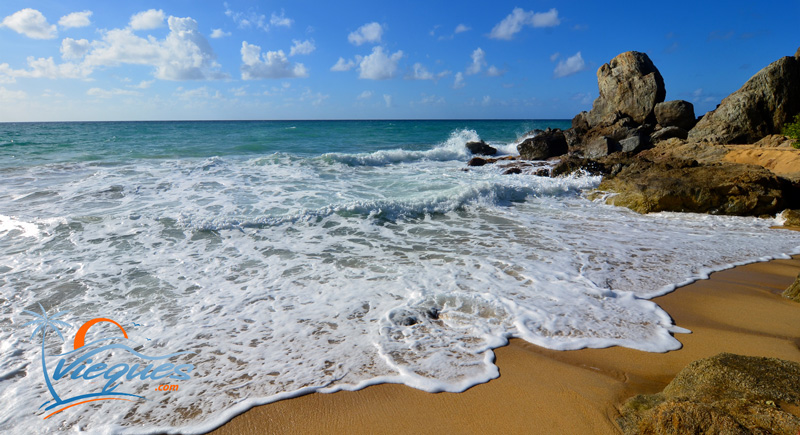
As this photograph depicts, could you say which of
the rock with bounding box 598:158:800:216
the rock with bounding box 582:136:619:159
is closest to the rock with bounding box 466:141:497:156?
the rock with bounding box 582:136:619:159

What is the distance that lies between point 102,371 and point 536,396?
10.2 feet

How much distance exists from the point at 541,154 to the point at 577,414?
52.4 ft

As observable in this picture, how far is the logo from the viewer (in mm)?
2725

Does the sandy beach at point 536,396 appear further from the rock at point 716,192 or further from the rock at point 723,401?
the rock at point 716,192

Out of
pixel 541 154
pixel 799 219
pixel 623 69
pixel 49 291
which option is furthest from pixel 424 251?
pixel 623 69

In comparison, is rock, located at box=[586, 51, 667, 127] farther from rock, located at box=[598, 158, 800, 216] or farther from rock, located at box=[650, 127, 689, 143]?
rock, located at box=[598, 158, 800, 216]

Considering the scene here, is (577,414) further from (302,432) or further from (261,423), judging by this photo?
(261,423)

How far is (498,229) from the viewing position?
7.11m

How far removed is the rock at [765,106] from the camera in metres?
13.2

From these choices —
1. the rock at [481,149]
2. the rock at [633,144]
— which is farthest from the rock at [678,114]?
the rock at [481,149]

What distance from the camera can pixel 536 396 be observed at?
265 cm

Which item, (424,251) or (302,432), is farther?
(424,251)

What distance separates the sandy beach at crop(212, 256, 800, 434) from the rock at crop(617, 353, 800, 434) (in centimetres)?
14

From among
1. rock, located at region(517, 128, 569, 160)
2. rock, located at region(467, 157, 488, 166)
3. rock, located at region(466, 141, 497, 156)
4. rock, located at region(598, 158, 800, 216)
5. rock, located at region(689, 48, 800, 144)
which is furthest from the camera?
rock, located at region(466, 141, 497, 156)
